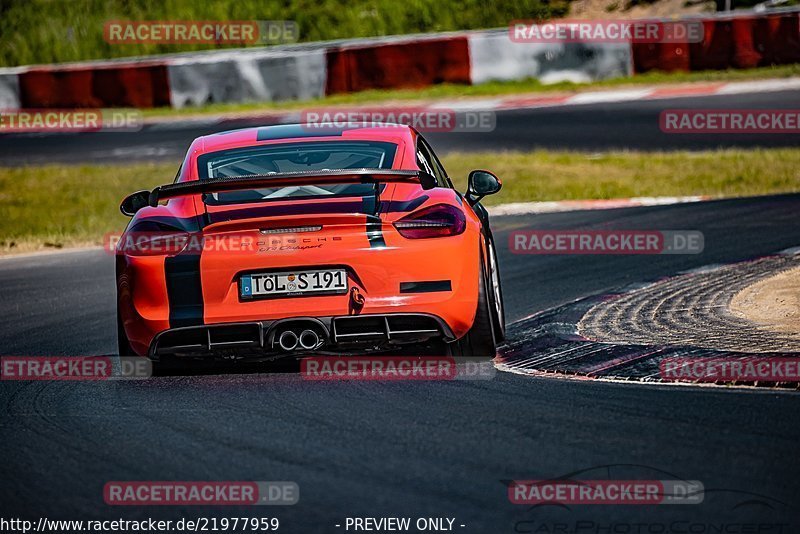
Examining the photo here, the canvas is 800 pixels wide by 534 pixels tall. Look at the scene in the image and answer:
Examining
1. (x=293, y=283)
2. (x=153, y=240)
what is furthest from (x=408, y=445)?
(x=153, y=240)

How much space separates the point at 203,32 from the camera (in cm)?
3447

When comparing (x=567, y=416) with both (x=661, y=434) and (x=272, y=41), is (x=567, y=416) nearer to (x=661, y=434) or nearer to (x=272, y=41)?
(x=661, y=434)

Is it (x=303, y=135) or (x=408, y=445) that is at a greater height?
(x=303, y=135)

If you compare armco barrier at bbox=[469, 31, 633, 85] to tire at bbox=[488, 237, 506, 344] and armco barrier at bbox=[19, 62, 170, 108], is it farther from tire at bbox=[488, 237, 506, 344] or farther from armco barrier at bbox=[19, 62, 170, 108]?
tire at bbox=[488, 237, 506, 344]

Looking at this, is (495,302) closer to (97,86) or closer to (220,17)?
(97,86)

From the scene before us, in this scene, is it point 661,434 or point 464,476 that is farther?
point 661,434

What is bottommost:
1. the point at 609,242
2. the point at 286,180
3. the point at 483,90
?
the point at 609,242

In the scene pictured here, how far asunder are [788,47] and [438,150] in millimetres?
7001

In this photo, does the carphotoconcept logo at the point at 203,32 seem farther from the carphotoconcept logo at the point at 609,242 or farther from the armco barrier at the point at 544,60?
the carphotoconcept logo at the point at 609,242

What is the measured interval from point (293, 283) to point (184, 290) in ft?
1.59

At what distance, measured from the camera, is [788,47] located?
23391mm

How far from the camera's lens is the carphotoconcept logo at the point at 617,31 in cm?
2419

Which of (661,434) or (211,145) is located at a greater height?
(211,145)

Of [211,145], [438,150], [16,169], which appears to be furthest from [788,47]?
[211,145]
